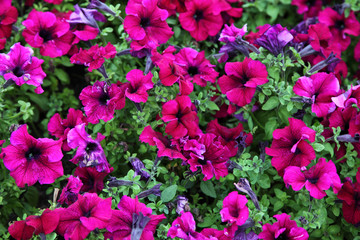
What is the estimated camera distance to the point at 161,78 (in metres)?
1.94

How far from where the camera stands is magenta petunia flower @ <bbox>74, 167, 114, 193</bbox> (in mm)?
1953

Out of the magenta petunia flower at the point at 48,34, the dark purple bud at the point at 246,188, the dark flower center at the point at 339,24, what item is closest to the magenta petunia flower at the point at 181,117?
the dark purple bud at the point at 246,188

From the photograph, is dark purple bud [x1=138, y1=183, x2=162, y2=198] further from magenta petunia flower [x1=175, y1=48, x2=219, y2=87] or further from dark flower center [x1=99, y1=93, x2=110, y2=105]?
magenta petunia flower [x1=175, y1=48, x2=219, y2=87]

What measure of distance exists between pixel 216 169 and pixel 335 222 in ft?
A: 2.30

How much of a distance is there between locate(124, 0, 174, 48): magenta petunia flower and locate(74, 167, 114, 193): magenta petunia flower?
671 millimetres

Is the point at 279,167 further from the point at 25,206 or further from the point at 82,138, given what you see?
the point at 25,206

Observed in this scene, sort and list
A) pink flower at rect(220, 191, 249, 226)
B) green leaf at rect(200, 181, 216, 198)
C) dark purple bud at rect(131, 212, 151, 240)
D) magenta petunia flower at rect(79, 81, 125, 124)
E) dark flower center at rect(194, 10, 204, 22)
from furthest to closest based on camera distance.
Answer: dark flower center at rect(194, 10, 204, 22)
green leaf at rect(200, 181, 216, 198)
magenta petunia flower at rect(79, 81, 125, 124)
pink flower at rect(220, 191, 249, 226)
dark purple bud at rect(131, 212, 151, 240)

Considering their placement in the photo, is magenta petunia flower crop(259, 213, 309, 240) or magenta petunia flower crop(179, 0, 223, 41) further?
magenta petunia flower crop(179, 0, 223, 41)

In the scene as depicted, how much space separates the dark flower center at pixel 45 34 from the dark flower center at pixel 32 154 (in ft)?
2.21

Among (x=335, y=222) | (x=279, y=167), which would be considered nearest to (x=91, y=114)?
(x=279, y=167)

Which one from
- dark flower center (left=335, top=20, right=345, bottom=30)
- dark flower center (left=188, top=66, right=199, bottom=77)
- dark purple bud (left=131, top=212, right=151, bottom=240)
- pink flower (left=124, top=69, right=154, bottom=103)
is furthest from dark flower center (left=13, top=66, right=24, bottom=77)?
dark flower center (left=335, top=20, right=345, bottom=30)

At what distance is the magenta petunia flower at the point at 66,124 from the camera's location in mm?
1997

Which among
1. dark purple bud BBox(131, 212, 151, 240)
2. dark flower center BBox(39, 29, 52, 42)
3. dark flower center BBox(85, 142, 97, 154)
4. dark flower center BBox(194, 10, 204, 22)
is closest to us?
dark purple bud BBox(131, 212, 151, 240)

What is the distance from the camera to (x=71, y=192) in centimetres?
183
